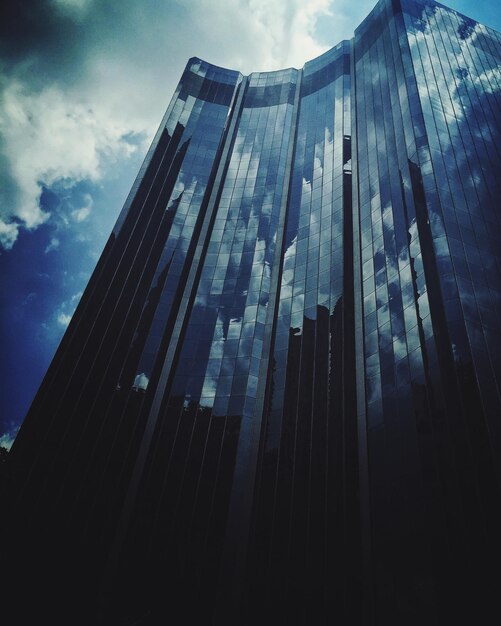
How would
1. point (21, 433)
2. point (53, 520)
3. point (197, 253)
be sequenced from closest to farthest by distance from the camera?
1. point (53, 520)
2. point (21, 433)
3. point (197, 253)

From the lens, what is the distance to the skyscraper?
21094 mm

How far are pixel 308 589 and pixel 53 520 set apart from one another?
65.0 feet

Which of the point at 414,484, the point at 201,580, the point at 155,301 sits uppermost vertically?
the point at 155,301

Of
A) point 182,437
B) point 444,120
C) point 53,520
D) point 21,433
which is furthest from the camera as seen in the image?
point 444,120

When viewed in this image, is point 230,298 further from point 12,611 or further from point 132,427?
point 12,611

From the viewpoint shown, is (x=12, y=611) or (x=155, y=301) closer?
(x=12, y=611)

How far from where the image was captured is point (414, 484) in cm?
2084

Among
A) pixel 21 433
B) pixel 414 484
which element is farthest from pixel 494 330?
pixel 21 433

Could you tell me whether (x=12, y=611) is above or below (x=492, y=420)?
below

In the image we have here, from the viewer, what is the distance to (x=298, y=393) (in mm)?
31047

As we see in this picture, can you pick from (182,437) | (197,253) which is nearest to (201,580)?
(182,437)

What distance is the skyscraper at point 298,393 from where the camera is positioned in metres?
21.1

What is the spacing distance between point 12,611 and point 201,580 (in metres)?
13.2

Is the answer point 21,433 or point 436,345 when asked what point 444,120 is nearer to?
point 436,345
